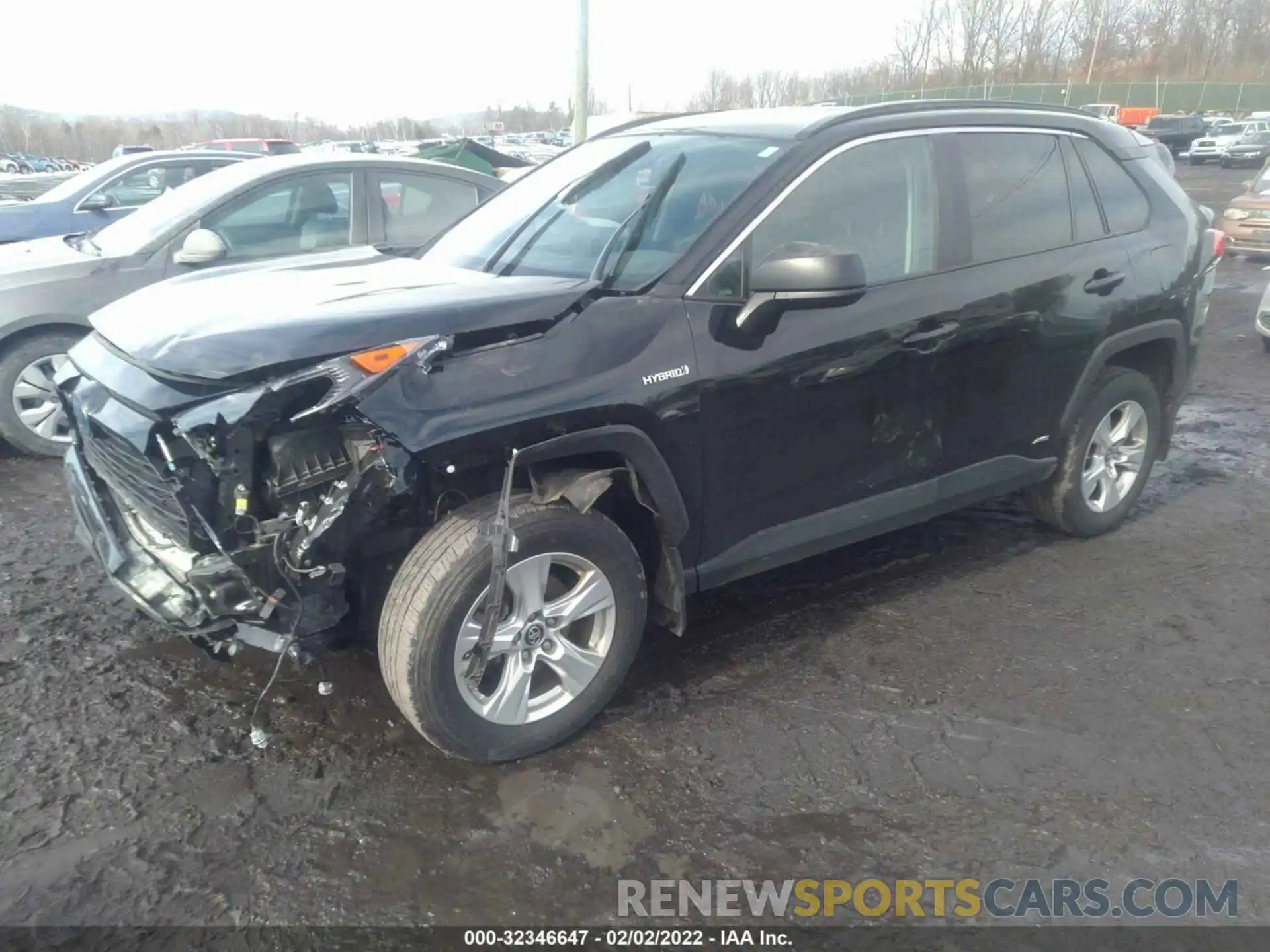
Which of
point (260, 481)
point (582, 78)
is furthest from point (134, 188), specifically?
point (260, 481)

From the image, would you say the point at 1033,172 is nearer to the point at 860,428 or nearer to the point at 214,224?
the point at 860,428

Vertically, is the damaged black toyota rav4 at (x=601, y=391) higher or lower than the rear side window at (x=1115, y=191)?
lower

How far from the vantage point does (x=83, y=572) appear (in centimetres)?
423

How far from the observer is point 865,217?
3.52 meters

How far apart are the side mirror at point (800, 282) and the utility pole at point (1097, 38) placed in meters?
69.7

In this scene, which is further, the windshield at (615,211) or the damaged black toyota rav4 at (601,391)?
the windshield at (615,211)

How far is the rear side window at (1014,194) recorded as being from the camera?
150 inches

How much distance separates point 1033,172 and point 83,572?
446cm

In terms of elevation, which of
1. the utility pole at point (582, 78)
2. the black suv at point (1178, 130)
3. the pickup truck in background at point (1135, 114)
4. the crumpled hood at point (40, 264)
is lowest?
the crumpled hood at point (40, 264)

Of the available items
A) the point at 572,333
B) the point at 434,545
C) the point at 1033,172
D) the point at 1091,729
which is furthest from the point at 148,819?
the point at 1033,172

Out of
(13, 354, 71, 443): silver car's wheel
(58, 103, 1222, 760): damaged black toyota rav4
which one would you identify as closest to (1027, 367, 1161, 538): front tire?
(58, 103, 1222, 760): damaged black toyota rav4

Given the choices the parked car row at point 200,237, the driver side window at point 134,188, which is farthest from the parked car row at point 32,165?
the parked car row at point 200,237

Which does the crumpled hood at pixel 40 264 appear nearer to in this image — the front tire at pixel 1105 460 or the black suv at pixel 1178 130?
the front tire at pixel 1105 460

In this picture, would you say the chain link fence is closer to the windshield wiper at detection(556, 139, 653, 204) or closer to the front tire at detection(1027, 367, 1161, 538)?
the front tire at detection(1027, 367, 1161, 538)
